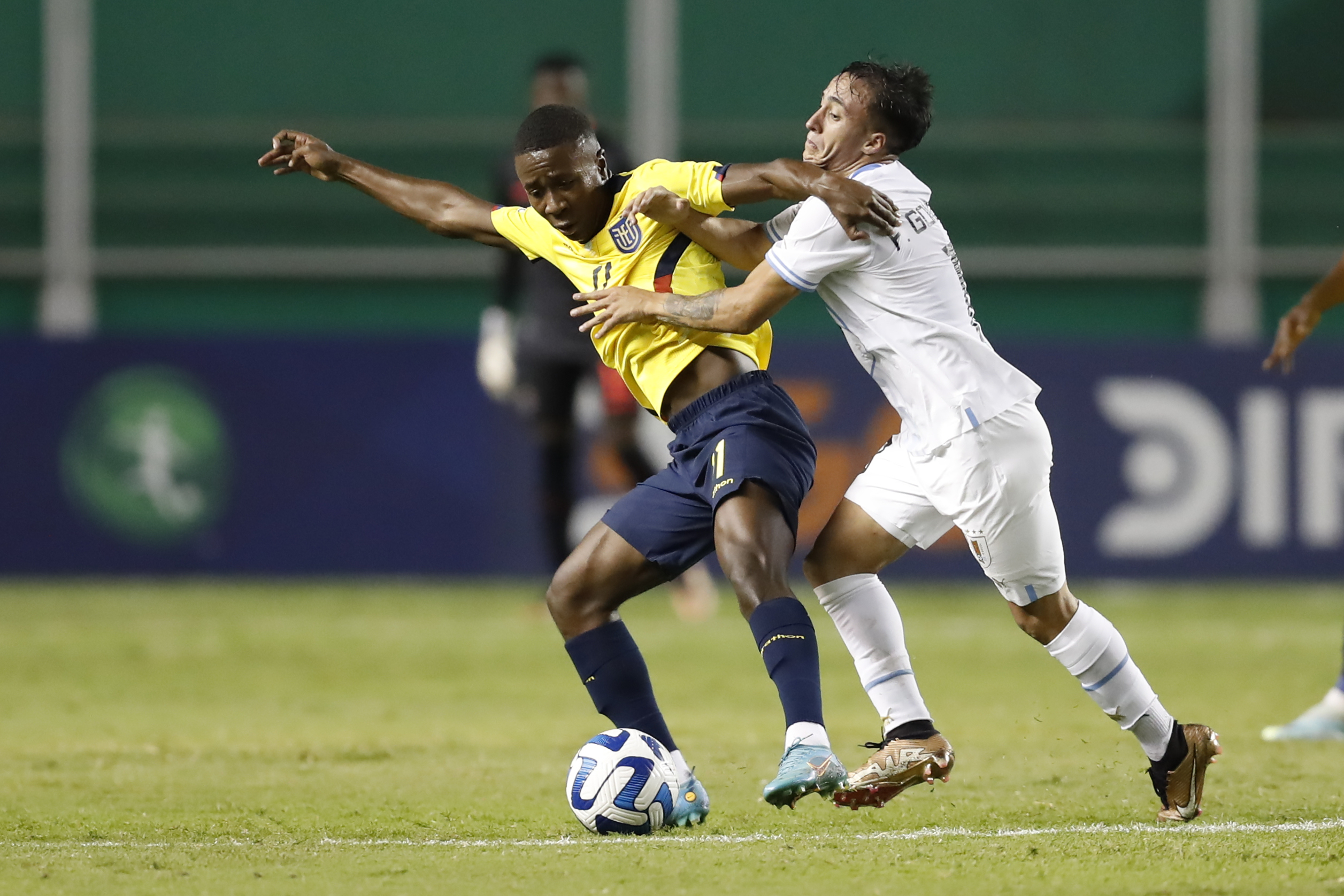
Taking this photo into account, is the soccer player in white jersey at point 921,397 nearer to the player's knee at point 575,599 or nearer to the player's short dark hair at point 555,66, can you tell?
the player's knee at point 575,599

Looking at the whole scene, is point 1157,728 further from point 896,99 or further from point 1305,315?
point 1305,315

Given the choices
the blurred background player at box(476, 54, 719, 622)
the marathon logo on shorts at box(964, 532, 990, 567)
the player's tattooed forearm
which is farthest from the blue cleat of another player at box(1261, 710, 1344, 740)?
the blurred background player at box(476, 54, 719, 622)

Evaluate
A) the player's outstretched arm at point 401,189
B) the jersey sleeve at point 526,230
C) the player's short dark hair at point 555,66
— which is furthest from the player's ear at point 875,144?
the player's short dark hair at point 555,66

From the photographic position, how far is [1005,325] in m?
14.9

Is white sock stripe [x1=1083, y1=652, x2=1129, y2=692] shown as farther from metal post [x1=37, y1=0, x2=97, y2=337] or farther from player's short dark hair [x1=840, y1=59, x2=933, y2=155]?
metal post [x1=37, y1=0, x2=97, y2=337]

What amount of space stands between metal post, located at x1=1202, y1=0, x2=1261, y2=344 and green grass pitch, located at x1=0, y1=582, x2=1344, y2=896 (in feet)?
16.8

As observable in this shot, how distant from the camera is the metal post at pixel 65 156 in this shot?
14.2 meters

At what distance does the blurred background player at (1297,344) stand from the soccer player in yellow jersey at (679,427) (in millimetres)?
1794

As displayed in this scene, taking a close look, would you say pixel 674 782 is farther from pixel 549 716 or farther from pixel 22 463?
pixel 22 463

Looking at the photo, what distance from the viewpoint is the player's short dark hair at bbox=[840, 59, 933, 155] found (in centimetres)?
441

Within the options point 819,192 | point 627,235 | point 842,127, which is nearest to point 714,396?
point 627,235

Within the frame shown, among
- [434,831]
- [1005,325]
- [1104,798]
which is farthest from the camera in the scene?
[1005,325]

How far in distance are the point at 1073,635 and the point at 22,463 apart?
7939 millimetres

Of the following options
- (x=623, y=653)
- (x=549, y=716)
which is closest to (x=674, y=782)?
(x=623, y=653)
